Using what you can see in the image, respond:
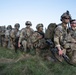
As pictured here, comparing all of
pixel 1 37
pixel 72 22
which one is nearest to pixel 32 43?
pixel 72 22

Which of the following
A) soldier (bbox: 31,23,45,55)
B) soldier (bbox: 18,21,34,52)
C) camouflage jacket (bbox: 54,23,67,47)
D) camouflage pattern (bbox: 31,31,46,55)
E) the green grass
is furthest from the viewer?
soldier (bbox: 18,21,34,52)

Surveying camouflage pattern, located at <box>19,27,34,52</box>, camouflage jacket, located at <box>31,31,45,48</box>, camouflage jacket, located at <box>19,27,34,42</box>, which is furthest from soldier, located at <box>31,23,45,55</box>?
camouflage jacket, located at <box>19,27,34,42</box>

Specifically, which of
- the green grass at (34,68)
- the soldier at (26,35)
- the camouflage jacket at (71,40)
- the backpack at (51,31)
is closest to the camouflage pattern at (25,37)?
the soldier at (26,35)

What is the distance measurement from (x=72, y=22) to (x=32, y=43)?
3.82 m

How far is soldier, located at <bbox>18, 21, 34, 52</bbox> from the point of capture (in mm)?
14188

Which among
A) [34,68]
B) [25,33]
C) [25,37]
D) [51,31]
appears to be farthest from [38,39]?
[34,68]

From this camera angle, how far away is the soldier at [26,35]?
1419 centimetres

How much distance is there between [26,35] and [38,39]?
4.90 ft

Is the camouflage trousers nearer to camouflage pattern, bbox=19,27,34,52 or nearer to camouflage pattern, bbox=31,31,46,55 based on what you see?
camouflage pattern, bbox=31,31,46,55

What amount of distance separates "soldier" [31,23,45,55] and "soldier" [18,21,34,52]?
1.98 ft

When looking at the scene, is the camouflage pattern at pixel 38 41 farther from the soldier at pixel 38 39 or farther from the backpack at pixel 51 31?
the backpack at pixel 51 31

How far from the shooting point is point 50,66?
9.55 m

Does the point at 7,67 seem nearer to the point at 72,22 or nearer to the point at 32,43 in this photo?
the point at 72,22

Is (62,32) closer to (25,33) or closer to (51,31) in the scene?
(51,31)
